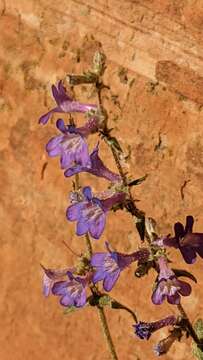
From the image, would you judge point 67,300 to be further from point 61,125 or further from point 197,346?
point 61,125

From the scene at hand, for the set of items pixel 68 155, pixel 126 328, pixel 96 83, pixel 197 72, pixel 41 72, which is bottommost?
pixel 126 328

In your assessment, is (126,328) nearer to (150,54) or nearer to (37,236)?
(37,236)

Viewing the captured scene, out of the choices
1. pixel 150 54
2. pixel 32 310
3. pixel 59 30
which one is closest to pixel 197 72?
pixel 150 54

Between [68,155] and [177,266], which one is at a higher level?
[68,155]

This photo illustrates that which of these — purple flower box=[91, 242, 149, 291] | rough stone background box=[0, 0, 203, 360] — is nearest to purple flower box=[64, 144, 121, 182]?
purple flower box=[91, 242, 149, 291]

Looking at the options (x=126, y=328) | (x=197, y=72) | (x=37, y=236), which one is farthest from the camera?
(x=37, y=236)

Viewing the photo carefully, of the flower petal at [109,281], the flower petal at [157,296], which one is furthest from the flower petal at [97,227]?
→ the flower petal at [157,296]
